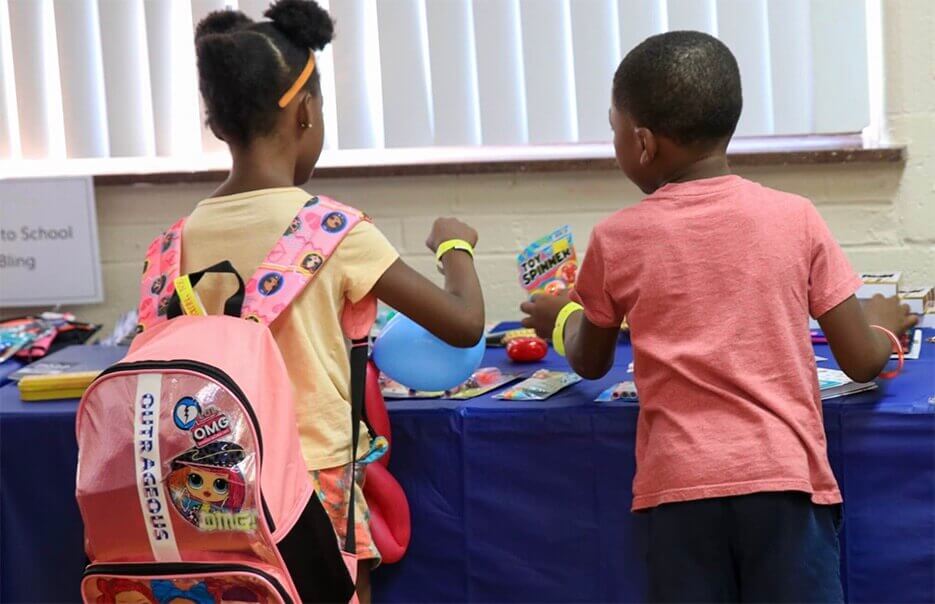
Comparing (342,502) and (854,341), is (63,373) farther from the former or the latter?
(854,341)

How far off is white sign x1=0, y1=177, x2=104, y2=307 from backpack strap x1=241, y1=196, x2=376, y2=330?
1.16 m

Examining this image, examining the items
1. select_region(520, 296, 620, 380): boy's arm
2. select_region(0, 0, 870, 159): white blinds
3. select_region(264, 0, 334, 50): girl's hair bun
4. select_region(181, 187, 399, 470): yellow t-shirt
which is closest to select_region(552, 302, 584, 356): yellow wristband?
select_region(520, 296, 620, 380): boy's arm

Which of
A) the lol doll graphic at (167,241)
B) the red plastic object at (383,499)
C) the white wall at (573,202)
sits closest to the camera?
the lol doll graphic at (167,241)

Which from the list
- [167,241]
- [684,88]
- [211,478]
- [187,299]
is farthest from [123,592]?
[684,88]

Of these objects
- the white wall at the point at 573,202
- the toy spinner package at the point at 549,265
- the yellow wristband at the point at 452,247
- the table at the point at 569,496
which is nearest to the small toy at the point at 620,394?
the table at the point at 569,496

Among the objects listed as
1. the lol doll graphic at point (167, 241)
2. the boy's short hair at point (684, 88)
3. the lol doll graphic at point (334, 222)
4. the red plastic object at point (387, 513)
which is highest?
the boy's short hair at point (684, 88)

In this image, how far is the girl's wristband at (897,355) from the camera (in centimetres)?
147

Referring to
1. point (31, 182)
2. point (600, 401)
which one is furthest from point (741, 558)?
point (31, 182)

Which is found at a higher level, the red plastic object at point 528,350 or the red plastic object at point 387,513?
the red plastic object at point 528,350

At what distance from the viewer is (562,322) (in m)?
1.54

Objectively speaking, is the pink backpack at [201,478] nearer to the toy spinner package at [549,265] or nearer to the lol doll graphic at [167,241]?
the lol doll graphic at [167,241]

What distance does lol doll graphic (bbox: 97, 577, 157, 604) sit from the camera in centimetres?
131

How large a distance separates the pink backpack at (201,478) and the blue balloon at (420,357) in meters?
0.26

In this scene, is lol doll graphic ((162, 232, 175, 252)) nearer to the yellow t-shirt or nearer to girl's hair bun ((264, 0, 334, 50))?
the yellow t-shirt
